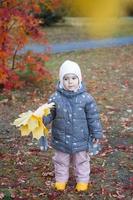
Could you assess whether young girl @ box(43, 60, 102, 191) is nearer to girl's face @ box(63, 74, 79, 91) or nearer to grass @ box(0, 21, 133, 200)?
girl's face @ box(63, 74, 79, 91)

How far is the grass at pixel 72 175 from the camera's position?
4.12 metres

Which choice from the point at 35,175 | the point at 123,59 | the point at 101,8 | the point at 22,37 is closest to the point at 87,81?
the point at 22,37

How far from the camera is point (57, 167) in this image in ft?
13.3

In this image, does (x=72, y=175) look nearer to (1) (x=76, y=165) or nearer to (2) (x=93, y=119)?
(1) (x=76, y=165)

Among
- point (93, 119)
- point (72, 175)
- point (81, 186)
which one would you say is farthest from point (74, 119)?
point (72, 175)

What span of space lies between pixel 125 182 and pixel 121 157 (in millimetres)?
685

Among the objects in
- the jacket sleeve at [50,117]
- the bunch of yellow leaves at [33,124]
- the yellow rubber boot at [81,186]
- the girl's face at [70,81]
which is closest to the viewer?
the bunch of yellow leaves at [33,124]

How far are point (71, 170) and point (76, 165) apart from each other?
0.59m

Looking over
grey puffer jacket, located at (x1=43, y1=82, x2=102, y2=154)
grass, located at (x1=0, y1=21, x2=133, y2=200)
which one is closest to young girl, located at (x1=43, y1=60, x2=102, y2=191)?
grey puffer jacket, located at (x1=43, y1=82, x2=102, y2=154)

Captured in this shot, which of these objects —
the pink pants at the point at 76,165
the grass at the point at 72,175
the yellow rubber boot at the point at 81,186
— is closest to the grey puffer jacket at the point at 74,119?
the pink pants at the point at 76,165

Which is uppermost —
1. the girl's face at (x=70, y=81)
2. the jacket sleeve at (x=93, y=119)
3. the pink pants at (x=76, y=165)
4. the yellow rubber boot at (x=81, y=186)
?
the girl's face at (x=70, y=81)

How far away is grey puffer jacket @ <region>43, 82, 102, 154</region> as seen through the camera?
3.79 meters

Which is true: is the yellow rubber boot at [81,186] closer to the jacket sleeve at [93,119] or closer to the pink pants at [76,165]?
the pink pants at [76,165]

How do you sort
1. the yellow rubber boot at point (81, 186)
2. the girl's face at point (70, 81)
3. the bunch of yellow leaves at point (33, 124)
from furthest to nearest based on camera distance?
the yellow rubber boot at point (81, 186), the girl's face at point (70, 81), the bunch of yellow leaves at point (33, 124)
